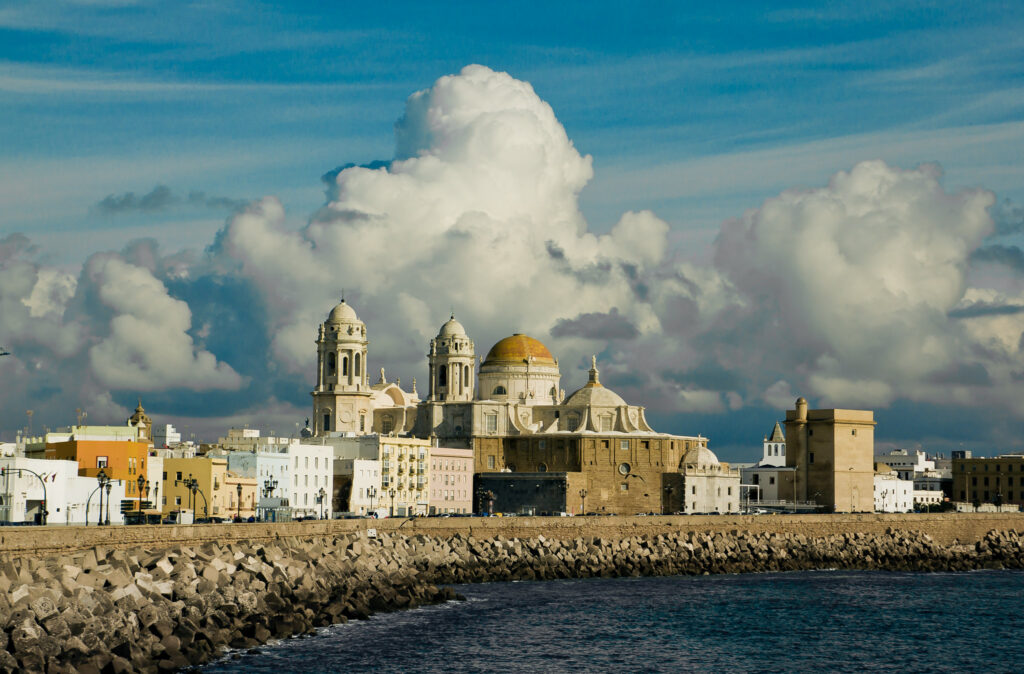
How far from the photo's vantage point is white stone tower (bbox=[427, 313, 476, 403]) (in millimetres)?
141000

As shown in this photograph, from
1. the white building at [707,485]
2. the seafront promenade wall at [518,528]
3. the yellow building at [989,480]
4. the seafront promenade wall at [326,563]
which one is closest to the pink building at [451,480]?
the white building at [707,485]

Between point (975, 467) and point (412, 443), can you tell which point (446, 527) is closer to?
point (412, 443)

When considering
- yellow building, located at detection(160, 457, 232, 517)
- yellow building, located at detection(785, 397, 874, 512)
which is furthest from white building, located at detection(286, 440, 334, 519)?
yellow building, located at detection(785, 397, 874, 512)

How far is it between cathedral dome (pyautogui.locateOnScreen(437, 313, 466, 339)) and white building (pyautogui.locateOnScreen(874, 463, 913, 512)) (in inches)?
1711

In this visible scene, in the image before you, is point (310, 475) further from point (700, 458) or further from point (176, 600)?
point (176, 600)

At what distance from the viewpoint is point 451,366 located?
141250 mm

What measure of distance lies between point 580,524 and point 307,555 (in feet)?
99.3

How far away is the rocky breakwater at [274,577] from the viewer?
43906 millimetres

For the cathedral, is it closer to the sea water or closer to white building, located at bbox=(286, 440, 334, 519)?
white building, located at bbox=(286, 440, 334, 519)

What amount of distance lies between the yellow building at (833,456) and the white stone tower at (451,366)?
29411 millimetres

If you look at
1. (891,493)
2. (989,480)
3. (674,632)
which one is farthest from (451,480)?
(674,632)

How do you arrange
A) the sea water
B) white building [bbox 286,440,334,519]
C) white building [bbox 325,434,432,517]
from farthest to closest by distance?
white building [bbox 325,434,432,517]
white building [bbox 286,440,334,519]
the sea water

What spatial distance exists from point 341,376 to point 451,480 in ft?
44.5

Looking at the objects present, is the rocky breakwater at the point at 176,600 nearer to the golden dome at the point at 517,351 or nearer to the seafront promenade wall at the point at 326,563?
the seafront promenade wall at the point at 326,563
